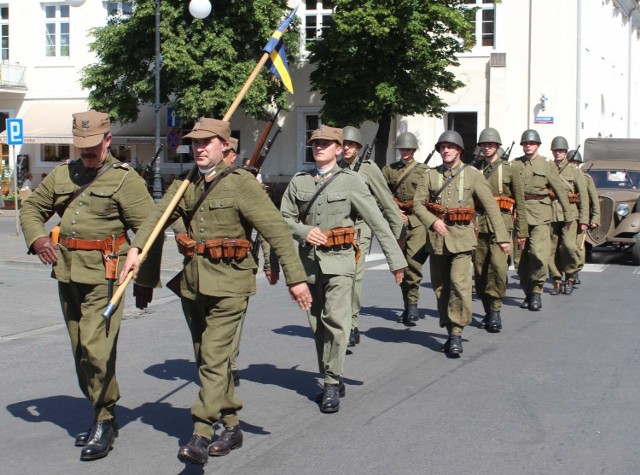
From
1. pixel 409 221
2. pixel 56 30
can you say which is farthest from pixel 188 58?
pixel 409 221

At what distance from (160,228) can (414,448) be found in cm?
199

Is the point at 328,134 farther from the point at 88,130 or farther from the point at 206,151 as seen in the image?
the point at 88,130

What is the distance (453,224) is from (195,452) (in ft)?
14.1

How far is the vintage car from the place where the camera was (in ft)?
56.2

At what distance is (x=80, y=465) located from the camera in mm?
5312

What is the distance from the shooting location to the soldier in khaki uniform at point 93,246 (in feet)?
17.8

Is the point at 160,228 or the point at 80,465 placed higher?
the point at 160,228

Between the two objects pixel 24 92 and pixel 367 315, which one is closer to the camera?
pixel 367 315

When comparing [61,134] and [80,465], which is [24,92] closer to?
[61,134]

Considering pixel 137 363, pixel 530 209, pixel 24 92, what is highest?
pixel 24 92

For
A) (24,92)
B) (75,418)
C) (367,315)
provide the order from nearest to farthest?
(75,418), (367,315), (24,92)

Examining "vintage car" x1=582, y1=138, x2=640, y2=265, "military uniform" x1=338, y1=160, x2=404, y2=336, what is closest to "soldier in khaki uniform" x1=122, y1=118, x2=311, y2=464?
"military uniform" x1=338, y1=160, x2=404, y2=336

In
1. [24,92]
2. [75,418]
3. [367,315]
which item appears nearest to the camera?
[75,418]

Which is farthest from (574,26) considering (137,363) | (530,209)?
(137,363)
